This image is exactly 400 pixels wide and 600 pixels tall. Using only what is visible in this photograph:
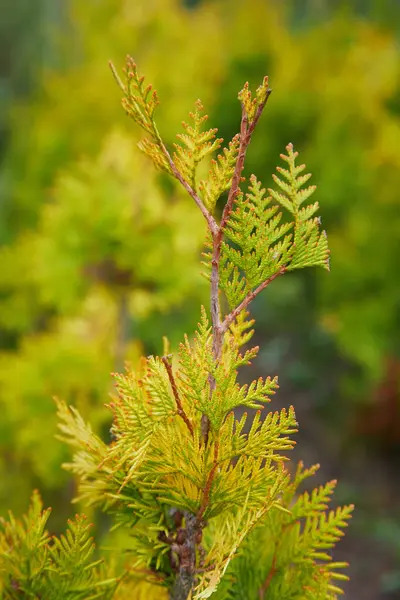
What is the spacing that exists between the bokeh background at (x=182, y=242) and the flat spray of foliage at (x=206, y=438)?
266 centimetres

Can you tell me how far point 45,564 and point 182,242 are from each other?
3.41 meters

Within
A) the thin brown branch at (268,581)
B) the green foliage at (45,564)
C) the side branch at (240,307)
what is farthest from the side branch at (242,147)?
the thin brown branch at (268,581)

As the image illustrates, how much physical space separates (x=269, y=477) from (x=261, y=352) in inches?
447

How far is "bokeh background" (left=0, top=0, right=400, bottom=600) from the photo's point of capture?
4742mm

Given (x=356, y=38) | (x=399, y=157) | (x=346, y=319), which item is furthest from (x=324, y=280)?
(x=356, y=38)

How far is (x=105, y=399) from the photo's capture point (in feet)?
17.1

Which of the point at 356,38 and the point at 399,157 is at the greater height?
the point at 356,38

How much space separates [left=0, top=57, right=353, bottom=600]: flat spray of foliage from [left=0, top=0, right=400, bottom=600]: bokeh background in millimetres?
2665

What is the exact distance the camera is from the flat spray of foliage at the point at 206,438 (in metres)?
1.21

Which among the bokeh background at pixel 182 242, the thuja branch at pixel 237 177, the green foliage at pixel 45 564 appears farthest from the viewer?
the bokeh background at pixel 182 242

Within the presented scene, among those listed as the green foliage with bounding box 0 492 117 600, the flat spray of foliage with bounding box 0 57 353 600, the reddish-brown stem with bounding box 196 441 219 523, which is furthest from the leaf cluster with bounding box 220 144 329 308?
the green foliage with bounding box 0 492 117 600

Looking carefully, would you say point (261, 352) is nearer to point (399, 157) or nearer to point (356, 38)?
point (399, 157)

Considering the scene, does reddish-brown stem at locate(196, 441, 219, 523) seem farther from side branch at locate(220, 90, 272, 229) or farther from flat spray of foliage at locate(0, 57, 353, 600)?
side branch at locate(220, 90, 272, 229)

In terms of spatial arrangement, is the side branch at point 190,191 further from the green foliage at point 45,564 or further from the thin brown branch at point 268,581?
the thin brown branch at point 268,581
